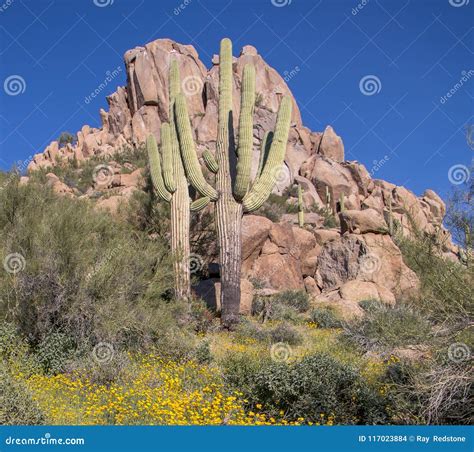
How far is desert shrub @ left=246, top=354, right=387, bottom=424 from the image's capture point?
5.48 metres

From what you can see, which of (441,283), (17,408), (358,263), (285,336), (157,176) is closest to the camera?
(17,408)

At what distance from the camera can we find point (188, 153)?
12633 mm

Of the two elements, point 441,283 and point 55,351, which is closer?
point 441,283

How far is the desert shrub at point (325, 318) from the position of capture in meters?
12.4

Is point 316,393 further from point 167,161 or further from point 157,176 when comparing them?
point 157,176

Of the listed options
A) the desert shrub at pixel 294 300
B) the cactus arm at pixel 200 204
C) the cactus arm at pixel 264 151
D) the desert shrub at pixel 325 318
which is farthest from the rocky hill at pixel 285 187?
the cactus arm at pixel 264 151

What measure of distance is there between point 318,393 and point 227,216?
7072 mm

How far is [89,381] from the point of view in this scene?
6.31 meters

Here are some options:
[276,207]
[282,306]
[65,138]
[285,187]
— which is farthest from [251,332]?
[65,138]

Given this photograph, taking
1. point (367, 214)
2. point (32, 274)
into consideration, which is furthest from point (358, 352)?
point (367, 214)

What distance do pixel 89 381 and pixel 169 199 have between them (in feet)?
24.0

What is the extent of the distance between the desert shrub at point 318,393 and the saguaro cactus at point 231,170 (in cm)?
590

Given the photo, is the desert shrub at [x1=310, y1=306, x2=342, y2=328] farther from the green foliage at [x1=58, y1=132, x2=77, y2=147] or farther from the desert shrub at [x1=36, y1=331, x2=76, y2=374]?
the green foliage at [x1=58, y1=132, x2=77, y2=147]

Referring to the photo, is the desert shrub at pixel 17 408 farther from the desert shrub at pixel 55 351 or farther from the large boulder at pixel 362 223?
the large boulder at pixel 362 223
